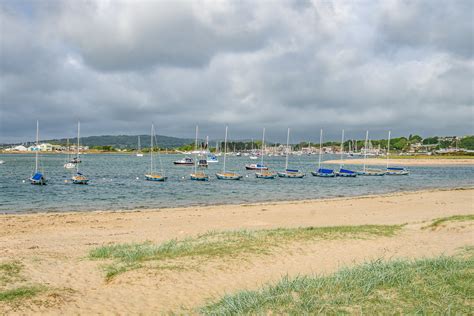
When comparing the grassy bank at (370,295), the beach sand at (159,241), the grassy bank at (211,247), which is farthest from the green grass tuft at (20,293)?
the grassy bank at (370,295)

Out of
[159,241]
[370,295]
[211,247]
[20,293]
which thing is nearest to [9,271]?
[20,293]

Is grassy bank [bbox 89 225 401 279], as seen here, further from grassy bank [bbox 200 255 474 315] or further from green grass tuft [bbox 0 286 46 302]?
grassy bank [bbox 200 255 474 315]

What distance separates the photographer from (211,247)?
14.9 metres

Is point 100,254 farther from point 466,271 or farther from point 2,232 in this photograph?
point 466,271

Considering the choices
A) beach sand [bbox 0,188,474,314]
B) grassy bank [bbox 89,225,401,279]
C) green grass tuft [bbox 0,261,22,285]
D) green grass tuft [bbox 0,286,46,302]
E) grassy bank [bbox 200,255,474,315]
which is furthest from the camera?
grassy bank [bbox 89,225,401,279]

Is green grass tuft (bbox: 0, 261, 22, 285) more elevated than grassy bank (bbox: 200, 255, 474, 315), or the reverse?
grassy bank (bbox: 200, 255, 474, 315)

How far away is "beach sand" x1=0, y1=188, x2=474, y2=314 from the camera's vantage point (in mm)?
9992

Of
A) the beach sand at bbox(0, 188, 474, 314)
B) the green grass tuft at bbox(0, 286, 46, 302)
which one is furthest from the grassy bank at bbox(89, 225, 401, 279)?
the green grass tuft at bbox(0, 286, 46, 302)

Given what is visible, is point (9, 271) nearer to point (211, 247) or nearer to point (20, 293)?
point (20, 293)

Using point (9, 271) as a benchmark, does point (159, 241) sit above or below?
below

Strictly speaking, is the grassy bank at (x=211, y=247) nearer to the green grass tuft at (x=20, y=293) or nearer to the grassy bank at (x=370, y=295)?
the green grass tuft at (x=20, y=293)

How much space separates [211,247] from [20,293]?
640 centimetres

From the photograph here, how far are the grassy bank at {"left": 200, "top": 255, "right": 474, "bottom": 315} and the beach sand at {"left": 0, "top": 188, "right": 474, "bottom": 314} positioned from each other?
1760 millimetres

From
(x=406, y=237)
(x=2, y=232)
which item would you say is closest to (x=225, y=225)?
(x=406, y=237)
